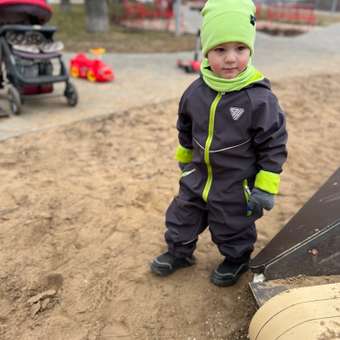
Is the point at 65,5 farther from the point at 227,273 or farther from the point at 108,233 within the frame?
the point at 227,273

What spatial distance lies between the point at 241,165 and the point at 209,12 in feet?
2.17

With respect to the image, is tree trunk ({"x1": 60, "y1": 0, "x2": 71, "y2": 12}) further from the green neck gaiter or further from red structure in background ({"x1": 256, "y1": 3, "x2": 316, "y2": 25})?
the green neck gaiter

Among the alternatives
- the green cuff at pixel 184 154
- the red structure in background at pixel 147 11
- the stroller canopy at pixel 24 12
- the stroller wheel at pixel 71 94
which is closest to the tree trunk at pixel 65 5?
the red structure in background at pixel 147 11

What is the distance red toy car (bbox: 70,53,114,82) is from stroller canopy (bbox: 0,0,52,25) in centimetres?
119

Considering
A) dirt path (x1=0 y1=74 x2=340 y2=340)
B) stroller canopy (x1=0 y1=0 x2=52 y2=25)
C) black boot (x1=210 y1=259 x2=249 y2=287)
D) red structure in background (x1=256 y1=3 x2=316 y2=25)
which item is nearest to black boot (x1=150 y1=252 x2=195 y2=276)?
dirt path (x1=0 y1=74 x2=340 y2=340)

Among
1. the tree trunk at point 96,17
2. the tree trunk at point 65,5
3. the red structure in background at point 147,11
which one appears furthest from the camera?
the tree trunk at point 65,5

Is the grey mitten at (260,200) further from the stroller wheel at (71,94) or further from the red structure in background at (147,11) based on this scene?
the red structure in background at (147,11)

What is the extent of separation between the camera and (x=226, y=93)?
189 cm

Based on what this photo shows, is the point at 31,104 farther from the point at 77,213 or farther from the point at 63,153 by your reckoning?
the point at 77,213

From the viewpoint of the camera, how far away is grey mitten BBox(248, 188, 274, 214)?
1931 mm

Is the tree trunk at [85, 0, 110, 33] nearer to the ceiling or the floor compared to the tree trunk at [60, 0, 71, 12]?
nearer to the ceiling

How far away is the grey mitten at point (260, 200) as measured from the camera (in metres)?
1.93

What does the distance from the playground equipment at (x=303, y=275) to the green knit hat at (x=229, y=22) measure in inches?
35.0

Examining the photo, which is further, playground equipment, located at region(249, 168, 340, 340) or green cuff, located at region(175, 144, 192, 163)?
green cuff, located at region(175, 144, 192, 163)
